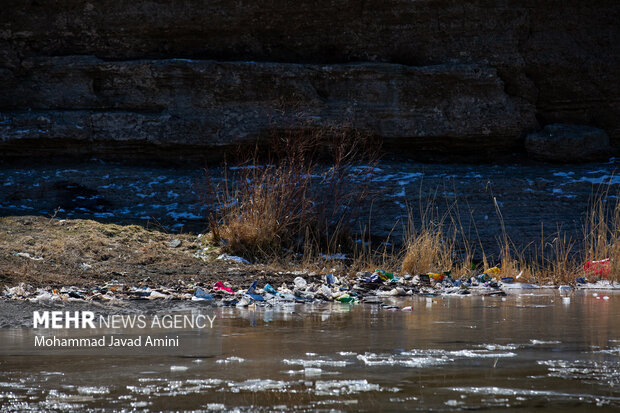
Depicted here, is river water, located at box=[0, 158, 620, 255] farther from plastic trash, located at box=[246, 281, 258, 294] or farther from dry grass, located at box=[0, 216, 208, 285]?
plastic trash, located at box=[246, 281, 258, 294]

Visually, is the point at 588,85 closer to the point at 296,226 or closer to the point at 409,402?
the point at 296,226

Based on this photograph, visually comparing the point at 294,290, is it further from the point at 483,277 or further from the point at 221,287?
the point at 483,277

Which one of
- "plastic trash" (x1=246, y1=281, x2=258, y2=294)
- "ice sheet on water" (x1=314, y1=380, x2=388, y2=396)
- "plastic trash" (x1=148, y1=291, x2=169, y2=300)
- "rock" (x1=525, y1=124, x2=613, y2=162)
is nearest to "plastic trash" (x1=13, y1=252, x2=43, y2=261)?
"plastic trash" (x1=148, y1=291, x2=169, y2=300)

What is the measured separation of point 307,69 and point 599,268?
5.74 m

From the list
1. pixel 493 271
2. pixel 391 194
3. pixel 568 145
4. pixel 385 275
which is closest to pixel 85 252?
pixel 385 275

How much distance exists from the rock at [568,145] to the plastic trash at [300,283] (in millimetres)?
6353

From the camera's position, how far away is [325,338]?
135 inches

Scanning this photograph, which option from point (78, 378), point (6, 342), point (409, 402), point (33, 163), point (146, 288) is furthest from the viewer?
point (33, 163)

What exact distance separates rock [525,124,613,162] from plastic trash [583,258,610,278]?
4.36 meters

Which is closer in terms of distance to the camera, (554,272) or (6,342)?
(6,342)

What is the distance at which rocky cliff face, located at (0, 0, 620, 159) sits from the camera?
1113cm

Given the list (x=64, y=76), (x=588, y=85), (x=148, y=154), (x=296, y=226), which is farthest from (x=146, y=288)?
(x=588, y=85)

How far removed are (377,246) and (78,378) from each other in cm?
614

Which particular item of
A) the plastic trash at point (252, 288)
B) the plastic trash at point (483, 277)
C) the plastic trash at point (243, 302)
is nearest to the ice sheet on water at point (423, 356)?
the plastic trash at point (243, 302)
